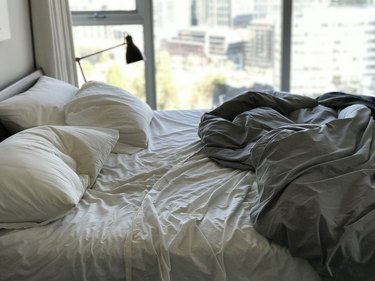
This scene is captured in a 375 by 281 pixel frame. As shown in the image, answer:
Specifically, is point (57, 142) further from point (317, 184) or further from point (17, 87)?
point (317, 184)

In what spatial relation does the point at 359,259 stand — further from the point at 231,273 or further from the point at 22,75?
the point at 22,75

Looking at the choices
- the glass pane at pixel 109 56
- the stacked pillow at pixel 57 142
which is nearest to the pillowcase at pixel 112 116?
the stacked pillow at pixel 57 142

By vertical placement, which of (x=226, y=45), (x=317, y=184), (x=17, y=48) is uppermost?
(x=17, y=48)

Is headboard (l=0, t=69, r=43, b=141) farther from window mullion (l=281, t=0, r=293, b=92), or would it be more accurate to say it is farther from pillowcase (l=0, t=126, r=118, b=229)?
window mullion (l=281, t=0, r=293, b=92)

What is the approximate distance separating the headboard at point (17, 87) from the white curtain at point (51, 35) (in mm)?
156

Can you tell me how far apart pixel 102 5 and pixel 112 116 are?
5.18 feet

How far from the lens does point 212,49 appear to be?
3.73 m

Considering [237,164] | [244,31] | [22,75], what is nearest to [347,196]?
[237,164]

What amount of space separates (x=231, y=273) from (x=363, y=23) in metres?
2.92

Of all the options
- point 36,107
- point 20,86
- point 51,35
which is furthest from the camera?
point 51,35

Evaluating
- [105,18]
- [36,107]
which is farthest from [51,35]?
[36,107]

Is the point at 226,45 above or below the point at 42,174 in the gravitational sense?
above

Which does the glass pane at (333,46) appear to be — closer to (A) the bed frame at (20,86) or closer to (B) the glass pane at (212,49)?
(B) the glass pane at (212,49)

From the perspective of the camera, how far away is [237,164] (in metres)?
1.93
